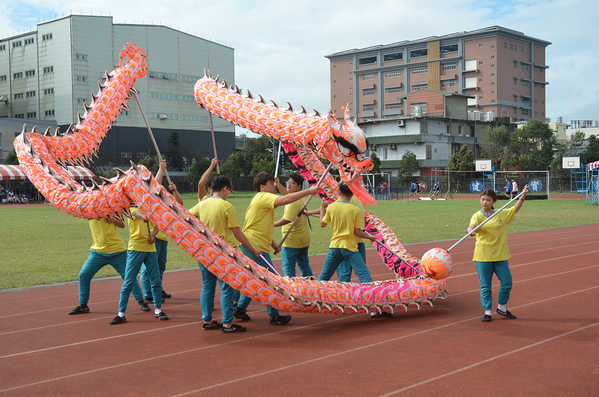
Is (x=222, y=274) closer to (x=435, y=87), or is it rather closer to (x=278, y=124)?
(x=278, y=124)

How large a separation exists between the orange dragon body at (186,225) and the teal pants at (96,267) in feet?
3.33

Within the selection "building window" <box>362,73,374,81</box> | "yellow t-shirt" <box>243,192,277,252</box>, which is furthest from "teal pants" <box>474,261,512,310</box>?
"building window" <box>362,73,374,81</box>

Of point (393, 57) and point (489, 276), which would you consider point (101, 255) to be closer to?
point (489, 276)

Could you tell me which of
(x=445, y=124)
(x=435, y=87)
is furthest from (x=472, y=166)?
(x=435, y=87)

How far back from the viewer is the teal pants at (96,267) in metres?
7.45

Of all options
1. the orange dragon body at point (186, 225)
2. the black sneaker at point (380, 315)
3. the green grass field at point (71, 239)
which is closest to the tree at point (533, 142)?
the green grass field at point (71, 239)

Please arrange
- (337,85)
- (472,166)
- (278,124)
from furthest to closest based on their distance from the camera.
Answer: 1. (337,85)
2. (472,166)
3. (278,124)

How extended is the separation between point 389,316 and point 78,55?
202 ft

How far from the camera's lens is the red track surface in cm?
472

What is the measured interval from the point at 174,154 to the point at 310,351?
6147 centimetres

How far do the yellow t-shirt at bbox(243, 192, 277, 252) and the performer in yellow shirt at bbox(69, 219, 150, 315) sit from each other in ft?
6.20

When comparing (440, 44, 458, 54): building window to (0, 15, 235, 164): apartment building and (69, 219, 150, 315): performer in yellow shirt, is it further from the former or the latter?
(69, 219, 150, 315): performer in yellow shirt

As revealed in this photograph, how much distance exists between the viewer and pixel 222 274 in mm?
6203

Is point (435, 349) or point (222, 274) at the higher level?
point (222, 274)
